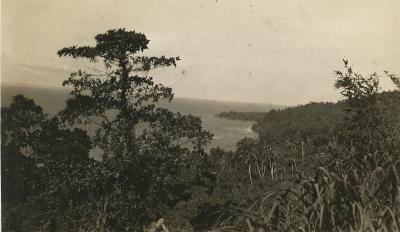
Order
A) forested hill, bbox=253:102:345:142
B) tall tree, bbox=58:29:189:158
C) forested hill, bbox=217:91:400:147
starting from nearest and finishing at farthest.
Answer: tall tree, bbox=58:29:189:158, forested hill, bbox=217:91:400:147, forested hill, bbox=253:102:345:142

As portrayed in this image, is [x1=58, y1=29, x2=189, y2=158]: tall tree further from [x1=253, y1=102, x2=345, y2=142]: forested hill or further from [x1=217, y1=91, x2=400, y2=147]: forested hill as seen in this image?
[x1=253, y1=102, x2=345, y2=142]: forested hill

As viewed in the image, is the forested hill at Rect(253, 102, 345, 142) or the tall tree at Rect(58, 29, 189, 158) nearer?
the tall tree at Rect(58, 29, 189, 158)

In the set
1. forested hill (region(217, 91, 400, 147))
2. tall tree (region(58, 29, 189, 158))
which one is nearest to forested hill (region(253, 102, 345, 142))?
forested hill (region(217, 91, 400, 147))

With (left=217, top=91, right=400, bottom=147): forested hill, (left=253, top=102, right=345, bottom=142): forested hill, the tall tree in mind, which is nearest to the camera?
the tall tree

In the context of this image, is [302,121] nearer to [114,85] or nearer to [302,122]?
[302,122]

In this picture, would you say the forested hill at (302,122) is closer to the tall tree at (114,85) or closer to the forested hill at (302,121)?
the forested hill at (302,121)

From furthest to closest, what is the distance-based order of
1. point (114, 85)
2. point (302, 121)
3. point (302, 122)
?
point (302, 121)
point (302, 122)
point (114, 85)

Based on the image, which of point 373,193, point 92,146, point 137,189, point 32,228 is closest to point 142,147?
point 137,189

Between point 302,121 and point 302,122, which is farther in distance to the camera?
point 302,121

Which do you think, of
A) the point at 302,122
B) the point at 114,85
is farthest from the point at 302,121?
the point at 114,85

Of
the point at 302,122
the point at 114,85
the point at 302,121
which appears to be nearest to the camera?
the point at 114,85

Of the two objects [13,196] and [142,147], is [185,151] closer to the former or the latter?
[142,147]
